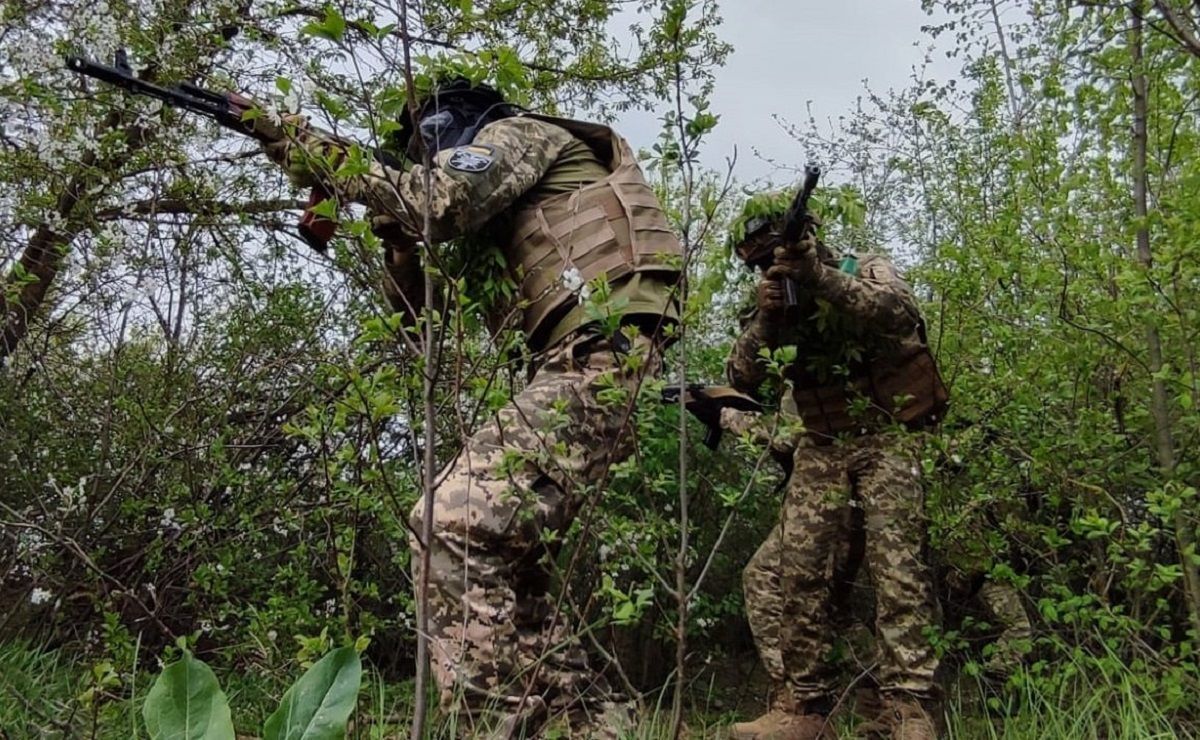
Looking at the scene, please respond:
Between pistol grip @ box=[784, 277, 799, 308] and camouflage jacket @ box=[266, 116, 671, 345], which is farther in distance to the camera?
pistol grip @ box=[784, 277, 799, 308]

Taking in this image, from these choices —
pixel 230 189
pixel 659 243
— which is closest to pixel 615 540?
pixel 659 243

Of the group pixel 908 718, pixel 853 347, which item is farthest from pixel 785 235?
pixel 908 718

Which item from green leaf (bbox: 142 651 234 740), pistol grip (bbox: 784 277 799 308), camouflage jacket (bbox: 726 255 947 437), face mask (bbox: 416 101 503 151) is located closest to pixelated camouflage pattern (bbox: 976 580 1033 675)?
camouflage jacket (bbox: 726 255 947 437)

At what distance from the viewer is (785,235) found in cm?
276

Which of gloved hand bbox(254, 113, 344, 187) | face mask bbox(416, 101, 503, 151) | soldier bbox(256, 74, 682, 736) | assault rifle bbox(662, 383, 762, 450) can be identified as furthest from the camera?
assault rifle bbox(662, 383, 762, 450)

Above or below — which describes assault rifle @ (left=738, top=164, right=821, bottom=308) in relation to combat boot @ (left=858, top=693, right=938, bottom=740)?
above

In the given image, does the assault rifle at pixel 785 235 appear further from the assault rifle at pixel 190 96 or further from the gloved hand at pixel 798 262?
the assault rifle at pixel 190 96

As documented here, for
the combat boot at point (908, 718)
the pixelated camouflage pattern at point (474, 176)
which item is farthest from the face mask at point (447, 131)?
the combat boot at point (908, 718)

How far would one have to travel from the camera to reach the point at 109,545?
3449 mm

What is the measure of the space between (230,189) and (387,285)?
1.79 m

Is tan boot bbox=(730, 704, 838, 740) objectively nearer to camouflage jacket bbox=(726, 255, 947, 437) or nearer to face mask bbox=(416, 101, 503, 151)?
camouflage jacket bbox=(726, 255, 947, 437)

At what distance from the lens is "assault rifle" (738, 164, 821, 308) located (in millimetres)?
2617

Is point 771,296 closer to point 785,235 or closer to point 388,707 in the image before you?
point 785,235

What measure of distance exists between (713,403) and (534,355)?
1.74m
